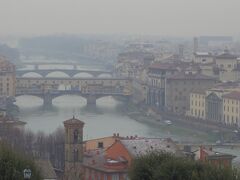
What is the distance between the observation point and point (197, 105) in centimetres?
2477

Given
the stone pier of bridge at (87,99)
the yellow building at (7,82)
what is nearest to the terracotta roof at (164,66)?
the stone pier of bridge at (87,99)

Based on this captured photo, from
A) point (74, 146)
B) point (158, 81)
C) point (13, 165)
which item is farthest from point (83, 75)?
point (13, 165)

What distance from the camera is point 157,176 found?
27.5 feet

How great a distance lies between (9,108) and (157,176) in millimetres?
17107

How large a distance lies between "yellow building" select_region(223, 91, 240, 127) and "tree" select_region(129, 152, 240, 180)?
13746mm

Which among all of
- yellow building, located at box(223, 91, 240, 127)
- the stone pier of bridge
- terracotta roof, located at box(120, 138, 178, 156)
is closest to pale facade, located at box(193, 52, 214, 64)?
the stone pier of bridge

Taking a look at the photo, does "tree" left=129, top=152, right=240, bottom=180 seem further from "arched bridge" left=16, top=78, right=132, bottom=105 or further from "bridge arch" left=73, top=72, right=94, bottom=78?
"bridge arch" left=73, top=72, right=94, bottom=78

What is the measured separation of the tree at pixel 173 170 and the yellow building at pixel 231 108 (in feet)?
45.1

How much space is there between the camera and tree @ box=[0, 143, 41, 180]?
753cm

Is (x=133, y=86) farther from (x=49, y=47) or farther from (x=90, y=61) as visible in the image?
(x=49, y=47)

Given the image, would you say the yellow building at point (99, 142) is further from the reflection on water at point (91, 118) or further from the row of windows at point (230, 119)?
the row of windows at point (230, 119)

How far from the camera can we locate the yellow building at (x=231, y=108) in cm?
2253

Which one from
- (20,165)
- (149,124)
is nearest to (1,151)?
(20,165)

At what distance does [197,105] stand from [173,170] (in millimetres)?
16493
